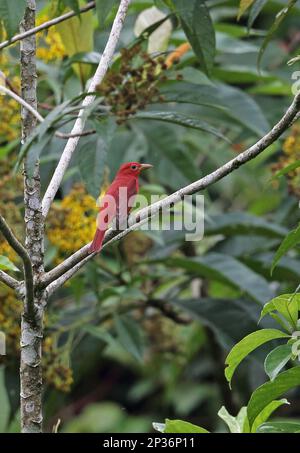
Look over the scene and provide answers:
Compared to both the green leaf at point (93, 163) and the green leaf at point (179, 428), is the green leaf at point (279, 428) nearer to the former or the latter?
the green leaf at point (179, 428)

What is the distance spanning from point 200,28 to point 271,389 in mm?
1056

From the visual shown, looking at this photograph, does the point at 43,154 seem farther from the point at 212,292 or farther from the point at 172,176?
the point at 212,292

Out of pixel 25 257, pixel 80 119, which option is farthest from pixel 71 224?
pixel 25 257

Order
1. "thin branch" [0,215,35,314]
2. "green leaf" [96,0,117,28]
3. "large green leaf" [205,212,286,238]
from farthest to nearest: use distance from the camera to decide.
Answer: "large green leaf" [205,212,286,238] < "green leaf" [96,0,117,28] < "thin branch" [0,215,35,314]

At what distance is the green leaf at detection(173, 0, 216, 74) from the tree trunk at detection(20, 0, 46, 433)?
0.45 metres

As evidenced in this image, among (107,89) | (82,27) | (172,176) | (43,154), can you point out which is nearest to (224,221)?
(172,176)

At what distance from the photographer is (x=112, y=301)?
3752mm

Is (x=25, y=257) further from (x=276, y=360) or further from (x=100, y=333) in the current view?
(x=100, y=333)

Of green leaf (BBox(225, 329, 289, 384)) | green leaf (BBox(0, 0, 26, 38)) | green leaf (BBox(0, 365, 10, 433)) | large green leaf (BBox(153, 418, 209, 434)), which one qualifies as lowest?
large green leaf (BBox(153, 418, 209, 434))

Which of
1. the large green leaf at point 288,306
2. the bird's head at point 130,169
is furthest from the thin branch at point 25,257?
the bird's head at point 130,169

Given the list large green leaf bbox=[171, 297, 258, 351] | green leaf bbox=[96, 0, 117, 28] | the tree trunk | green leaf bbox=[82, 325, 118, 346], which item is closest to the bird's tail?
the tree trunk

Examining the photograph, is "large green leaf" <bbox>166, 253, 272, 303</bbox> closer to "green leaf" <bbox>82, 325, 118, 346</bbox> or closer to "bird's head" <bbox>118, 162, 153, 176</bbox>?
"green leaf" <bbox>82, 325, 118, 346</bbox>

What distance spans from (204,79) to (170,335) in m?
1.72

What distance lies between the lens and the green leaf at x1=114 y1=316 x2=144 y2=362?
332 centimetres
